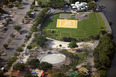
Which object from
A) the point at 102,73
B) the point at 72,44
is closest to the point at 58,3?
the point at 72,44

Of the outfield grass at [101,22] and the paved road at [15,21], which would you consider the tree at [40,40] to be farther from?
the outfield grass at [101,22]

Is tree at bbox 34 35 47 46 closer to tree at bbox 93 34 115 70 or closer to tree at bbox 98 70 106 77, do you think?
tree at bbox 93 34 115 70

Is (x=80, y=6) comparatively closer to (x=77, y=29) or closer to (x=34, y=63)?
(x=77, y=29)

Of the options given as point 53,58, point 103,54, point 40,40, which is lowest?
point 53,58

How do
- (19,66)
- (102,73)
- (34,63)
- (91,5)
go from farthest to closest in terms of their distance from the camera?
(91,5)
(34,63)
(19,66)
(102,73)

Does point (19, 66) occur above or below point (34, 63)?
below

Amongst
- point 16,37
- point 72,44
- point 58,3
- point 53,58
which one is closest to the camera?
point 53,58

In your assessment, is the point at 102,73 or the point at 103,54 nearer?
the point at 102,73
